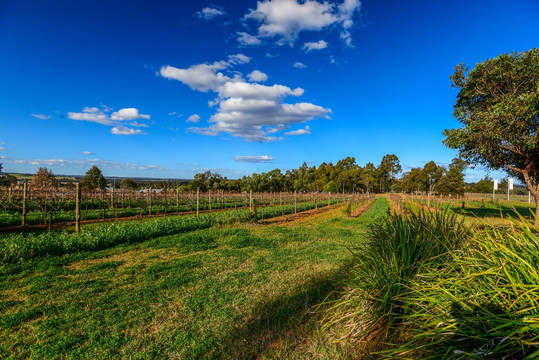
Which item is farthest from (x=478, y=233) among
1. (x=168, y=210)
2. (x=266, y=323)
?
(x=168, y=210)

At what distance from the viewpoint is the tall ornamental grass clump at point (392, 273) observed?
2635 millimetres

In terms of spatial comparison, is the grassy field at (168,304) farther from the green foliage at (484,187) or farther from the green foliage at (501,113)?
the green foliage at (484,187)

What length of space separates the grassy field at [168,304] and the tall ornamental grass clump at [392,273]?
36cm

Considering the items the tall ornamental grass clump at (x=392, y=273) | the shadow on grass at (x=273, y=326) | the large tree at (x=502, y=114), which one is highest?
the large tree at (x=502, y=114)

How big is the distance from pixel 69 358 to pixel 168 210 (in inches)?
881

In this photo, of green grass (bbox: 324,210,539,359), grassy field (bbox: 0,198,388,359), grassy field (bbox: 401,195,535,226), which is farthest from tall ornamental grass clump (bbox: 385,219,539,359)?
grassy field (bbox: 0,198,388,359)

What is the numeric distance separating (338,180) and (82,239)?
75924 millimetres

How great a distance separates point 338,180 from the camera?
78.3 meters

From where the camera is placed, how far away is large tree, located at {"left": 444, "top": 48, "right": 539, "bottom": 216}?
12094 mm

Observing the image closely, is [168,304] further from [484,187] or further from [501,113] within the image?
[484,187]

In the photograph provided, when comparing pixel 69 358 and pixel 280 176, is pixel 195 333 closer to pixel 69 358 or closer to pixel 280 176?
pixel 69 358

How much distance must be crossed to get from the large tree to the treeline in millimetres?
37589

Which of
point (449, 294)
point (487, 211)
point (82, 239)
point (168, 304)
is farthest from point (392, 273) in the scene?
point (487, 211)

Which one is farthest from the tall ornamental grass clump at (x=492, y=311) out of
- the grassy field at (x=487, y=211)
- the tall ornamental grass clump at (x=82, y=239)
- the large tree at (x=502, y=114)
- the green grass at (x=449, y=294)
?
the large tree at (x=502, y=114)
